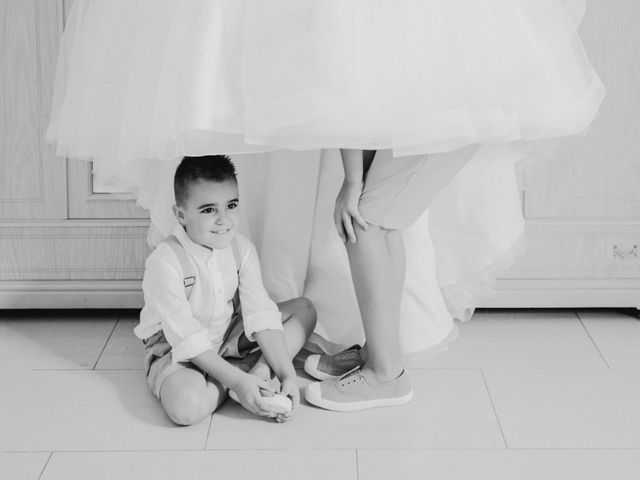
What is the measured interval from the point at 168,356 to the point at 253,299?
186 millimetres

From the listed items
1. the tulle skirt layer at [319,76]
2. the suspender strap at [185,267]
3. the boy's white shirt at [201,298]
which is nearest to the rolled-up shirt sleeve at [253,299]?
the boy's white shirt at [201,298]

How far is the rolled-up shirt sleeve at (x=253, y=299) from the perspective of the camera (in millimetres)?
1921

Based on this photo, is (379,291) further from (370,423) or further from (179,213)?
(179,213)

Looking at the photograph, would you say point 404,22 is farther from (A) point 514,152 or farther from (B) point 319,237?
(B) point 319,237

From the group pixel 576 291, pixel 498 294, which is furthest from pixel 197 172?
pixel 576 291

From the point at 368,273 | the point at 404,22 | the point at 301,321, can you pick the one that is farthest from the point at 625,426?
the point at 404,22

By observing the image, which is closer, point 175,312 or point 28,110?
point 175,312

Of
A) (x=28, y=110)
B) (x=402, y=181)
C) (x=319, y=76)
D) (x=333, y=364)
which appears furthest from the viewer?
(x=28, y=110)

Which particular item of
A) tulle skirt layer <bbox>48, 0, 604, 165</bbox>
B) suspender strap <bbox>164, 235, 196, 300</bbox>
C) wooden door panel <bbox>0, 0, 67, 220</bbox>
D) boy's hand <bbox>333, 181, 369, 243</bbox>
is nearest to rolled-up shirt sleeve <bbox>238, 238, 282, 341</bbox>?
suspender strap <bbox>164, 235, 196, 300</bbox>

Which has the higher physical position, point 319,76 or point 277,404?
point 319,76

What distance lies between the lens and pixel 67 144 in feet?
5.78

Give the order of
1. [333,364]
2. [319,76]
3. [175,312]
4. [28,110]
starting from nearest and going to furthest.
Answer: [319,76]
[175,312]
[333,364]
[28,110]

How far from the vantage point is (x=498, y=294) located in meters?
2.29

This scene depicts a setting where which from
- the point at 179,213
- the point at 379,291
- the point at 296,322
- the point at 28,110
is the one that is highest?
the point at 28,110
